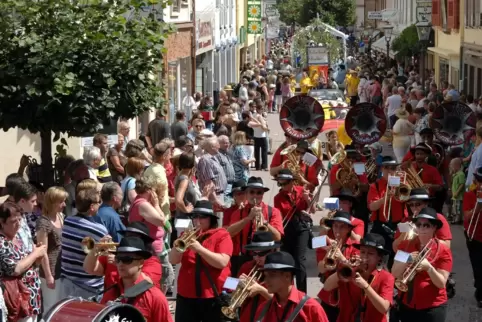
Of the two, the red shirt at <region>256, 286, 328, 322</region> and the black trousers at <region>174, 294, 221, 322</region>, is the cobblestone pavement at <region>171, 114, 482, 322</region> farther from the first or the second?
the red shirt at <region>256, 286, 328, 322</region>

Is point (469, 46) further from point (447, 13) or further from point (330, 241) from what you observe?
point (330, 241)

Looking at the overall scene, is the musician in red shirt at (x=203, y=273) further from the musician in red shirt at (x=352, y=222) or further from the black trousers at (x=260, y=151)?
the black trousers at (x=260, y=151)

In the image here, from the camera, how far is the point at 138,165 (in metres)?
12.5

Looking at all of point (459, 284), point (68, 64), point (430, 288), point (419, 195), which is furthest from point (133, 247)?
point (459, 284)

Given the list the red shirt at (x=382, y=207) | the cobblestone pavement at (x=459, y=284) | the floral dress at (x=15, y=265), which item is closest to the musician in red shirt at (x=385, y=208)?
the red shirt at (x=382, y=207)

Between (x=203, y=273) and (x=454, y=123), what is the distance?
910 cm

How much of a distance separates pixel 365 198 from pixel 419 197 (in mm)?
3964

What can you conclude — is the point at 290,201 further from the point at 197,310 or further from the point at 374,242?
the point at 374,242

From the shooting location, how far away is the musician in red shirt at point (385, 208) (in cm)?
1238

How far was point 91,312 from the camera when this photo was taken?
6680 millimetres

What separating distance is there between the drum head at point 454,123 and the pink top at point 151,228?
720 cm

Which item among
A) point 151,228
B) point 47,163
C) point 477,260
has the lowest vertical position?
point 477,260

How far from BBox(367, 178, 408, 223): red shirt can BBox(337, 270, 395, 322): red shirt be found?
4.11m

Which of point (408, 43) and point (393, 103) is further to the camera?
point (408, 43)
